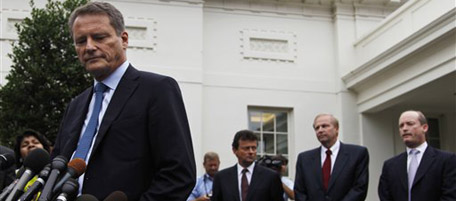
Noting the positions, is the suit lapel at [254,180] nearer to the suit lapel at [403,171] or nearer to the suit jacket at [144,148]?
the suit lapel at [403,171]

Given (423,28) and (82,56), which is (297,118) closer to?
(423,28)

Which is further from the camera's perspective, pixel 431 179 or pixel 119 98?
pixel 431 179

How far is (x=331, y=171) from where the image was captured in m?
6.25

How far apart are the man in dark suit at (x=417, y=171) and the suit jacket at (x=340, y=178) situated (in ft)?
0.85

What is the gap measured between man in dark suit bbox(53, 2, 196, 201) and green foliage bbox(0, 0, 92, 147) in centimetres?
531

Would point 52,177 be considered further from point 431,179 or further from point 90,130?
point 431,179

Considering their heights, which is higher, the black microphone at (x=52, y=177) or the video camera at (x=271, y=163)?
the video camera at (x=271, y=163)

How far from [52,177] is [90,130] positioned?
19.0 inches

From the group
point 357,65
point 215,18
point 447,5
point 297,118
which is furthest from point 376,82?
point 215,18

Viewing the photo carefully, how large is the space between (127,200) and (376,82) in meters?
10.4

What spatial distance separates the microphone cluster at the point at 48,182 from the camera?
6.24ft

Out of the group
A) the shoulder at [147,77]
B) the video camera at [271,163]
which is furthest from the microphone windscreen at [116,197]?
the video camera at [271,163]

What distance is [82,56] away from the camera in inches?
94.5

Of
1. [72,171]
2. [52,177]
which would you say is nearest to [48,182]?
[52,177]
